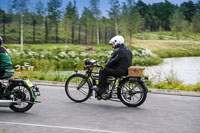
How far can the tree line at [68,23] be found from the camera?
47438mm

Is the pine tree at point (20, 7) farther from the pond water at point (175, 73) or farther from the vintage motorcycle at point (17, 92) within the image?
the vintage motorcycle at point (17, 92)

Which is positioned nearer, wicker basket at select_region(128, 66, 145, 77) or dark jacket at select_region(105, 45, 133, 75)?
wicker basket at select_region(128, 66, 145, 77)

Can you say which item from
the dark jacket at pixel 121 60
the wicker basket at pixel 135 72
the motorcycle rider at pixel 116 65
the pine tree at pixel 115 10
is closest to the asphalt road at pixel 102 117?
the motorcycle rider at pixel 116 65

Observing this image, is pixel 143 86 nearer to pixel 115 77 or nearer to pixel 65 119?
pixel 115 77

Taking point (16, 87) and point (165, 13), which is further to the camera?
point (165, 13)

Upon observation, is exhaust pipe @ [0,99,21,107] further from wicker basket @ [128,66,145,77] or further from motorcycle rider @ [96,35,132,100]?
wicker basket @ [128,66,145,77]

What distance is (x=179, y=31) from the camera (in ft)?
290

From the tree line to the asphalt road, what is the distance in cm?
3766

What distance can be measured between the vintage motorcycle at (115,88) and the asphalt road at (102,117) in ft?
0.73

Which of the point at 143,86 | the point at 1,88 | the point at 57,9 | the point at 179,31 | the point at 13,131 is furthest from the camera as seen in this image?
the point at 179,31

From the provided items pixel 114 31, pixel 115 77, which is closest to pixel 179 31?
pixel 114 31

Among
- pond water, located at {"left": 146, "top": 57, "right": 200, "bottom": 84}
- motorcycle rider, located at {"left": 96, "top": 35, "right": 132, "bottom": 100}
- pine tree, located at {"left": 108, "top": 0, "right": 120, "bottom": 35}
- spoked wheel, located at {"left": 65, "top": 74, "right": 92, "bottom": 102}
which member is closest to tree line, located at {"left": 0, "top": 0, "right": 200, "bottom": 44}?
pine tree, located at {"left": 108, "top": 0, "right": 120, "bottom": 35}

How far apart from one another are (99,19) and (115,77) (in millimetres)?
59836

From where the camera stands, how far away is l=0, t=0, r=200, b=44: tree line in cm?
4744
